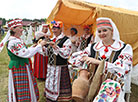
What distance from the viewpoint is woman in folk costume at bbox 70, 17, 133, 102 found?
153 cm

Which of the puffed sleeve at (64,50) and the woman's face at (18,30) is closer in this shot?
the woman's face at (18,30)

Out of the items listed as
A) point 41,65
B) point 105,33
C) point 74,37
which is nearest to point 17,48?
point 105,33

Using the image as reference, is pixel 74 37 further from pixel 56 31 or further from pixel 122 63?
pixel 122 63

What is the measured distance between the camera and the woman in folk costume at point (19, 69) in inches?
89.2

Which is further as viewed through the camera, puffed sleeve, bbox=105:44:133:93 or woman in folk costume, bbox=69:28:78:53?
woman in folk costume, bbox=69:28:78:53

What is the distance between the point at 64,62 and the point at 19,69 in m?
0.83

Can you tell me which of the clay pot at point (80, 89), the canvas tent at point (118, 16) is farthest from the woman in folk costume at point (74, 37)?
the clay pot at point (80, 89)

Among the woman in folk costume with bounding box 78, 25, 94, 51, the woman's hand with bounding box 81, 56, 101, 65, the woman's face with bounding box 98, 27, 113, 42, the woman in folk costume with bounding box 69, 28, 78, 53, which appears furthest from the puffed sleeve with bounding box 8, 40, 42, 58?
the woman in folk costume with bounding box 69, 28, 78, 53

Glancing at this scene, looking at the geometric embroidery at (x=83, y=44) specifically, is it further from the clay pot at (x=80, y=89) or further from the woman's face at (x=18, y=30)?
the clay pot at (x=80, y=89)

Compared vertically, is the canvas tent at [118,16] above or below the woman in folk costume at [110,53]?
above

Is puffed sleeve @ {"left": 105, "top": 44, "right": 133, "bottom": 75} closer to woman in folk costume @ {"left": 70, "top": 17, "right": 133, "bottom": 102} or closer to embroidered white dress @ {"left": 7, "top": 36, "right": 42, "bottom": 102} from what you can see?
woman in folk costume @ {"left": 70, "top": 17, "right": 133, "bottom": 102}

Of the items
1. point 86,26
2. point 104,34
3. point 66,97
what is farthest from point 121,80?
point 86,26

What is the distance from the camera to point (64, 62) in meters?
2.73

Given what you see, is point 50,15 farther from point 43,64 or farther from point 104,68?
point 104,68
